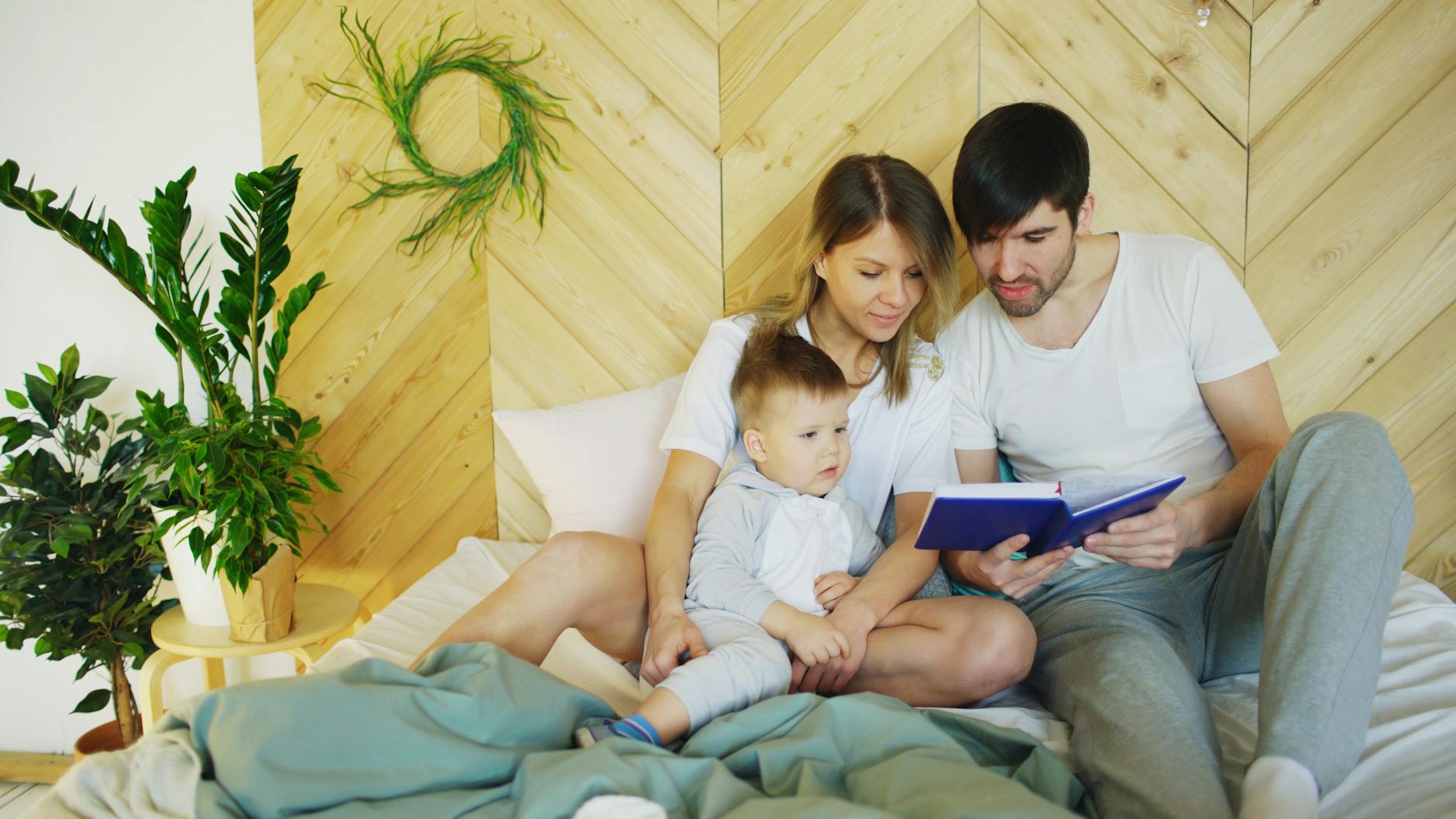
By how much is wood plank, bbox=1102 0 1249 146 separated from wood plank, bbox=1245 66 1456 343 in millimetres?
225

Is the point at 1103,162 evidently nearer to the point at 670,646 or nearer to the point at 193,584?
the point at 670,646

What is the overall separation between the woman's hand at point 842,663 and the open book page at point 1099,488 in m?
0.39

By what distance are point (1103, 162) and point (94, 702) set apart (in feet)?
8.32

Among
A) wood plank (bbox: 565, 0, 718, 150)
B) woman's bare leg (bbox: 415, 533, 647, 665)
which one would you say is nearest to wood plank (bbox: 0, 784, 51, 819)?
woman's bare leg (bbox: 415, 533, 647, 665)

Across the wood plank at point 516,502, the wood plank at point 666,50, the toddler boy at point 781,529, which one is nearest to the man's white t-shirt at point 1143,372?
the toddler boy at point 781,529

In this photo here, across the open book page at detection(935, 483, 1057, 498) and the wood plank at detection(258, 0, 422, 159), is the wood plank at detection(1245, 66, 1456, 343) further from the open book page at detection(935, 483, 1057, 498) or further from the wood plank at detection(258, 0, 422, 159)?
the wood plank at detection(258, 0, 422, 159)

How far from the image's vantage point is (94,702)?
2326 mm

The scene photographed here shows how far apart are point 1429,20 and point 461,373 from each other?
2.17 m

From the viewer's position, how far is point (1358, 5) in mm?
2025

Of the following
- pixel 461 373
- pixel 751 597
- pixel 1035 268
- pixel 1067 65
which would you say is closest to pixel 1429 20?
pixel 1067 65

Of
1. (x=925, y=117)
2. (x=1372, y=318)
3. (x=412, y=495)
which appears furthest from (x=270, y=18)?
(x=1372, y=318)

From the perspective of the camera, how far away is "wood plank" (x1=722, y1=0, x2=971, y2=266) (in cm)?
217

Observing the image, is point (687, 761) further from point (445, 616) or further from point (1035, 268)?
point (1035, 268)

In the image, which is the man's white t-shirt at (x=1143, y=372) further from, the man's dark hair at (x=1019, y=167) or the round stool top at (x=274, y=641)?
the round stool top at (x=274, y=641)
